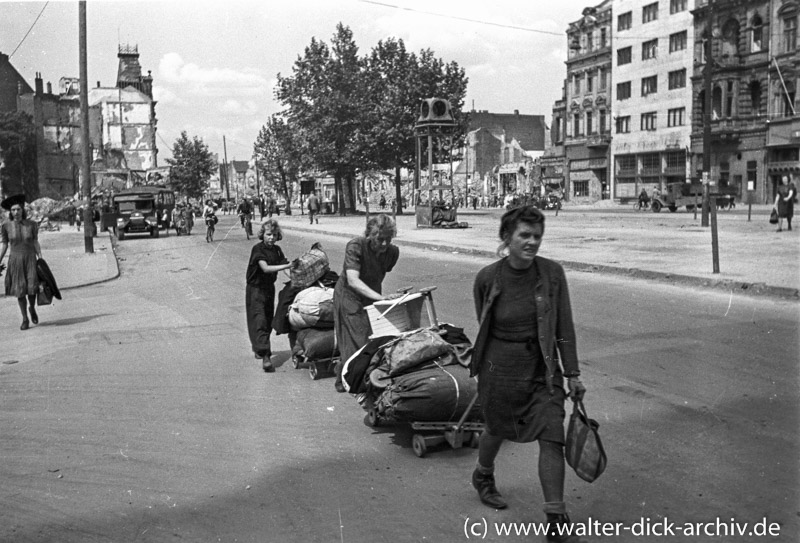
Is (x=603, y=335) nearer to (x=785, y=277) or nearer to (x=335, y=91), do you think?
(x=785, y=277)

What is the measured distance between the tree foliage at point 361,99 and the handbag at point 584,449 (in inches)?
1836

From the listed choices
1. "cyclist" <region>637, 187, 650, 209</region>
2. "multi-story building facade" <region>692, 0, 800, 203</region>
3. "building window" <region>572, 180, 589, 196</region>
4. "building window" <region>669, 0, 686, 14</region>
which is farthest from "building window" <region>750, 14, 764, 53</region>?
"building window" <region>572, 180, 589, 196</region>

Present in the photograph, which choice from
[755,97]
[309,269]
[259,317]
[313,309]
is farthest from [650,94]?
[313,309]

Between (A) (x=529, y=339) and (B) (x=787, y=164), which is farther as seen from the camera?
(B) (x=787, y=164)

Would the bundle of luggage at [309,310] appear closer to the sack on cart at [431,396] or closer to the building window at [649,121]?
the sack on cart at [431,396]

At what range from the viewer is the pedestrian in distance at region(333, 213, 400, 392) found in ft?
20.0

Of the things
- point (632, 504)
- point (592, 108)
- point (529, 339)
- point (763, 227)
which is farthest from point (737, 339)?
point (592, 108)

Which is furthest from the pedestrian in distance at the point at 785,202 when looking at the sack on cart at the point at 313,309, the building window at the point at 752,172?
the building window at the point at 752,172

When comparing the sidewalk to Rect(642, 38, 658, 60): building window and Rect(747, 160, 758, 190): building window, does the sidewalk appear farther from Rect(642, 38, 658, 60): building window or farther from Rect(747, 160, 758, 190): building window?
Rect(642, 38, 658, 60): building window

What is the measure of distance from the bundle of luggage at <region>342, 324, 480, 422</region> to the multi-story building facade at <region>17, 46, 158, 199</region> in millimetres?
67364

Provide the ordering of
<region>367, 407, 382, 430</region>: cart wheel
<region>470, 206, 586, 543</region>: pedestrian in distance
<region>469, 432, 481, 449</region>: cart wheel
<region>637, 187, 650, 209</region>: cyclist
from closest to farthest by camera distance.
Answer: <region>470, 206, 586, 543</region>: pedestrian in distance
<region>469, 432, 481, 449</region>: cart wheel
<region>367, 407, 382, 430</region>: cart wheel
<region>637, 187, 650, 209</region>: cyclist

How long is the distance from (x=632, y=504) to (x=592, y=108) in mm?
68200

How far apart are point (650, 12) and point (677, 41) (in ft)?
12.5

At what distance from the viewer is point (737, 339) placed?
27.0ft
